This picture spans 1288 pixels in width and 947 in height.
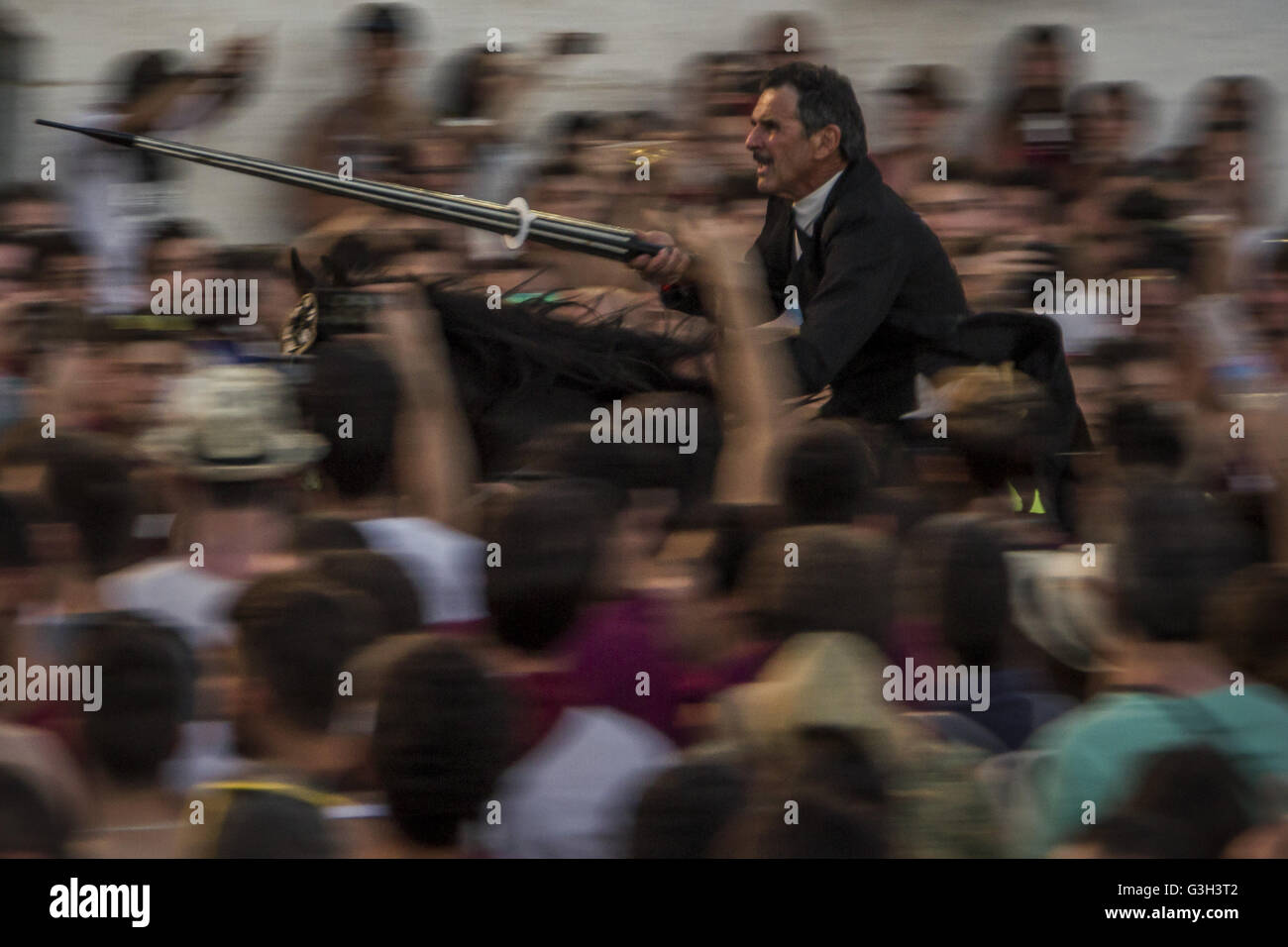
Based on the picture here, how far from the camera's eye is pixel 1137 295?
4.52m

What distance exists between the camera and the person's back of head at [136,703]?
214 cm

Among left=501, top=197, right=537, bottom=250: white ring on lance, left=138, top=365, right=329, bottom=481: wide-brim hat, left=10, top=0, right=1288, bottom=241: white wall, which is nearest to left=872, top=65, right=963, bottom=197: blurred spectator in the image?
left=10, top=0, right=1288, bottom=241: white wall

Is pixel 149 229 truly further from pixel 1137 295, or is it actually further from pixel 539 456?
pixel 1137 295

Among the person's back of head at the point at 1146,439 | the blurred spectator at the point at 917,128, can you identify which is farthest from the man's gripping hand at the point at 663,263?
the blurred spectator at the point at 917,128

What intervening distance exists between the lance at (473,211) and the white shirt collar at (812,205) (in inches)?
16.2

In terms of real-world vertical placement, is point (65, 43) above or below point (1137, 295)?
above

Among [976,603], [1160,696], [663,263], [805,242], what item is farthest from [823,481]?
[805,242]
